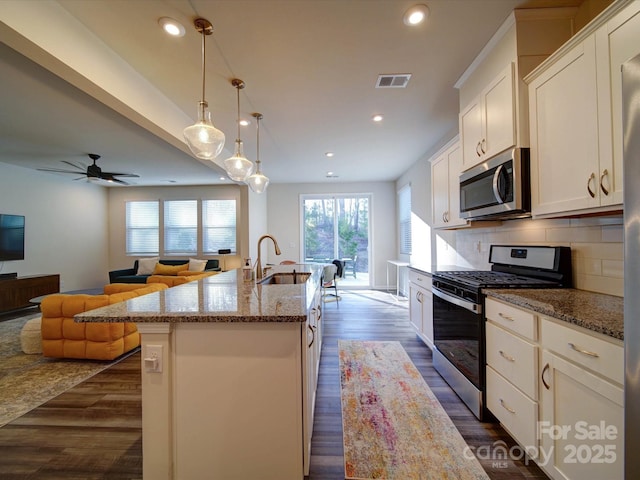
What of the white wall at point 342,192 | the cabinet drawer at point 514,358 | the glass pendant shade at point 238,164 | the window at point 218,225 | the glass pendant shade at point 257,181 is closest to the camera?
the cabinet drawer at point 514,358

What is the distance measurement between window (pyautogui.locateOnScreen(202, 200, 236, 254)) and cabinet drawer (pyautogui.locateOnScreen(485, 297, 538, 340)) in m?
6.53

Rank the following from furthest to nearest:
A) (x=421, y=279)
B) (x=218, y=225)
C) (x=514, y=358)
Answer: (x=218, y=225), (x=421, y=279), (x=514, y=358)

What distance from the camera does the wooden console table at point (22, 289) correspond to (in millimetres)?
4457

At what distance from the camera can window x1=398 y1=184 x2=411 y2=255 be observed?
19.0 ft

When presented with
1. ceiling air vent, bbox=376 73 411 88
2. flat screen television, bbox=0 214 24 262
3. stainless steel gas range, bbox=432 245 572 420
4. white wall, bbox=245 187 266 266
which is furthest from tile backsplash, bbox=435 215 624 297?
flat screen television, bbox=0 214 24 262

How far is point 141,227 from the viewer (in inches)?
288

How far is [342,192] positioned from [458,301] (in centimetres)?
524

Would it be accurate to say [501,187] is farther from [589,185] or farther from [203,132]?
[203,132]

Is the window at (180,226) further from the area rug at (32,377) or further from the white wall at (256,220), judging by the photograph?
the area rug at (32,377)

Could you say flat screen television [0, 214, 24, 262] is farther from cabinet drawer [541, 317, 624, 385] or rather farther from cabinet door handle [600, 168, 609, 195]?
cabinet door handle [600, 168, 609, 195]

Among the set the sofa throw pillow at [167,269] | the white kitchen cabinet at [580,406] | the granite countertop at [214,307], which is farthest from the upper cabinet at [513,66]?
the sofa throw pillow at [167,269]

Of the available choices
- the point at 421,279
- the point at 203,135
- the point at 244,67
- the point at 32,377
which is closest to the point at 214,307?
the point at 203,135

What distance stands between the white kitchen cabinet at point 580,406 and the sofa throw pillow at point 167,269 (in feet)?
22.4

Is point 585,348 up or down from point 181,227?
down
